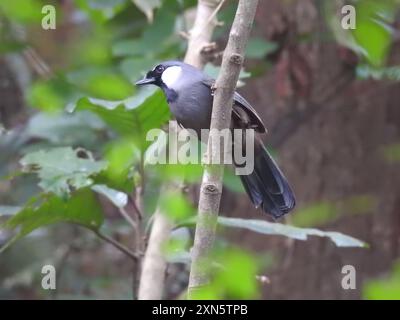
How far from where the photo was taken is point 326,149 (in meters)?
3.47

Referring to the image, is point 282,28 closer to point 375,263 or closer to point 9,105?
point 375,263

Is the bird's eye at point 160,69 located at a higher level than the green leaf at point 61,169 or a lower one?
higher

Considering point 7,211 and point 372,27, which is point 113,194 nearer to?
point 7,211

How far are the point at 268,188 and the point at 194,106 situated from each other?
1.08 feet

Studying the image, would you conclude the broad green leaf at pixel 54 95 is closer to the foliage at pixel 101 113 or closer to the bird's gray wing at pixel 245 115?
the foliage at pixel 101 113

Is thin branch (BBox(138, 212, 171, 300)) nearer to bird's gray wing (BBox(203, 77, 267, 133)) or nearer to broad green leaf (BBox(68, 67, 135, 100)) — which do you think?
bird's gray wing (BBox(203, 77, 267, 133))

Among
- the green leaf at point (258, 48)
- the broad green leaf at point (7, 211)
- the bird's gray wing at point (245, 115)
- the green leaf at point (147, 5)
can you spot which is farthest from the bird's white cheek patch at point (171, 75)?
the green leaf at point (258, 48)

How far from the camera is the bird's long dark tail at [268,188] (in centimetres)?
221

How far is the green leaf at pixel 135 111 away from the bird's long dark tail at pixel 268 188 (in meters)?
0.32

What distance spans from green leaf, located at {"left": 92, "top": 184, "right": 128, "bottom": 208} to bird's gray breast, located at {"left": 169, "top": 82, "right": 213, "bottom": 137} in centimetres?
30

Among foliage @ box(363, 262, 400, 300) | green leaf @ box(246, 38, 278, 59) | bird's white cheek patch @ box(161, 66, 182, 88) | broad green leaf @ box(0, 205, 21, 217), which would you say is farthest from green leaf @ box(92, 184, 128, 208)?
foliage @ box(363, 262, 400, 300)

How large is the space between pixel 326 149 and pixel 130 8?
107cm

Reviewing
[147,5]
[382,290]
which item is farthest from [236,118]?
[382,290]
